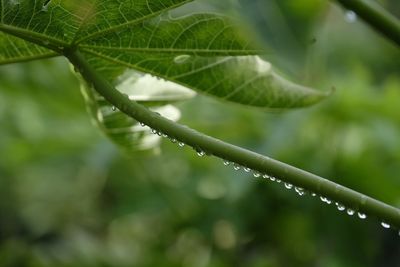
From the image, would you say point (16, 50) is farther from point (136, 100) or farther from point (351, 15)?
point (351, 15)

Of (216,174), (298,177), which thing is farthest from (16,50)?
(216,174)

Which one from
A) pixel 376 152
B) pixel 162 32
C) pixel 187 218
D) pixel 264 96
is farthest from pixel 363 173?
pixel 162 32

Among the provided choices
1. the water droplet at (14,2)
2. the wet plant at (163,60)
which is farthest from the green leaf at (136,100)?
the water droplet at (14,2)

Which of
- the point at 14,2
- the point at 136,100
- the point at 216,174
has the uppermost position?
the point at 14,2

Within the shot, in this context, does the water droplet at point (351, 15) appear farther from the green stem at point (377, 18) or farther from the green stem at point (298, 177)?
the green stem at point (298, 177)

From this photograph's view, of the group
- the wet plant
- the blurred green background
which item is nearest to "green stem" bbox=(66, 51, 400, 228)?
the wet plant

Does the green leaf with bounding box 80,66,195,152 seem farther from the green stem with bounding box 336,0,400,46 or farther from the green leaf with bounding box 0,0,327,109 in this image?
the green stem with bounding box 336,0,400,46
